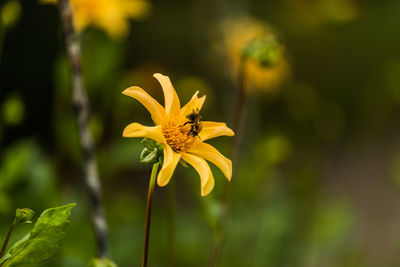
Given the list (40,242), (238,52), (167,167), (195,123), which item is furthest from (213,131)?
(238,52)

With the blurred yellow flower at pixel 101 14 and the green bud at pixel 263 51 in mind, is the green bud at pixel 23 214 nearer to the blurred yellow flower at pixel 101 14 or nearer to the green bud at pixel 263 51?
the green bud at pixel 263 51

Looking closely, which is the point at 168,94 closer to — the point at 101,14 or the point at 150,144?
the point at 150,144

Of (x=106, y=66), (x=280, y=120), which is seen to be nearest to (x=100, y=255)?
(x=106, y=66)

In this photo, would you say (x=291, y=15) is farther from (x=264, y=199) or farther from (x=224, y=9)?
(x=264, y=199)

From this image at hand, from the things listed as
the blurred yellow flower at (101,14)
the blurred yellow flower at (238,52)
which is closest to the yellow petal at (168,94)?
the blurred yellow flower at (101,14)

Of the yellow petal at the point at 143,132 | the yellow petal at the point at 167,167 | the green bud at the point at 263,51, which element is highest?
the green bud at the point at 263,51

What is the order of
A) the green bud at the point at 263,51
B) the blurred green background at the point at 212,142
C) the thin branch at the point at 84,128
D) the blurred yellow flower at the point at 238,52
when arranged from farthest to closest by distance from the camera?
the blurred yellow flower at the point at 238,52
the blurred green background at the point at 212,142
the green bud at the point at 263,51
the thin branch at the point at 84,128

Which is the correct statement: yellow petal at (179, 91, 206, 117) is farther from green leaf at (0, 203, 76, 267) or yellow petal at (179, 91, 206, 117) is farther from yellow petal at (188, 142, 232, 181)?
green leaf at (0, 203, 76, 267)
